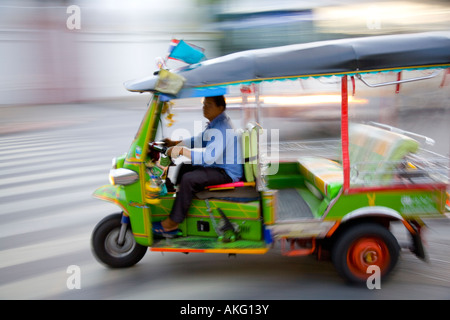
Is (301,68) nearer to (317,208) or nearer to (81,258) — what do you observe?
(317,208)

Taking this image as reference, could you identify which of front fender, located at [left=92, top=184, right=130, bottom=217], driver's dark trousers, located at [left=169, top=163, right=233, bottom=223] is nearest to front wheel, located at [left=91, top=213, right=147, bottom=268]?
front fender, located at [left=92, top=184, right=130, bottom=217]

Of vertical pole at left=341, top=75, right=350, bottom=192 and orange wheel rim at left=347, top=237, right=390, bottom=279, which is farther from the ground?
vertical pole at left=341, top=75, right=350, bottom=192

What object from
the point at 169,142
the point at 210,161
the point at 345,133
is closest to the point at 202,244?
the point at 210,161

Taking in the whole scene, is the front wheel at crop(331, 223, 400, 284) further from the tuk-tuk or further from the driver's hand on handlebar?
the driver's hand on handlebar

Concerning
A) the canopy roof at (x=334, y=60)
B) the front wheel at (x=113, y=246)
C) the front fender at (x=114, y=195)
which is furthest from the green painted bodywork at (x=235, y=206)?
the canopy roof at (x=334, y=60)

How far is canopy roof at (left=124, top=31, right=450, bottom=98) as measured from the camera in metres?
3.24

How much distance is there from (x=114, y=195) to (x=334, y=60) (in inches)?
87.6

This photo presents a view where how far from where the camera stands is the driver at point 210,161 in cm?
368

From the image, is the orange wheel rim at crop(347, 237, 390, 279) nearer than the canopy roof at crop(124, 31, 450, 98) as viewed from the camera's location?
No

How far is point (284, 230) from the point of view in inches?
139

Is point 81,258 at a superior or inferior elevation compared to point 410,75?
inferior

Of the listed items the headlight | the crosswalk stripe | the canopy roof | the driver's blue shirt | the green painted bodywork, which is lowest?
the crosswalk stripe
